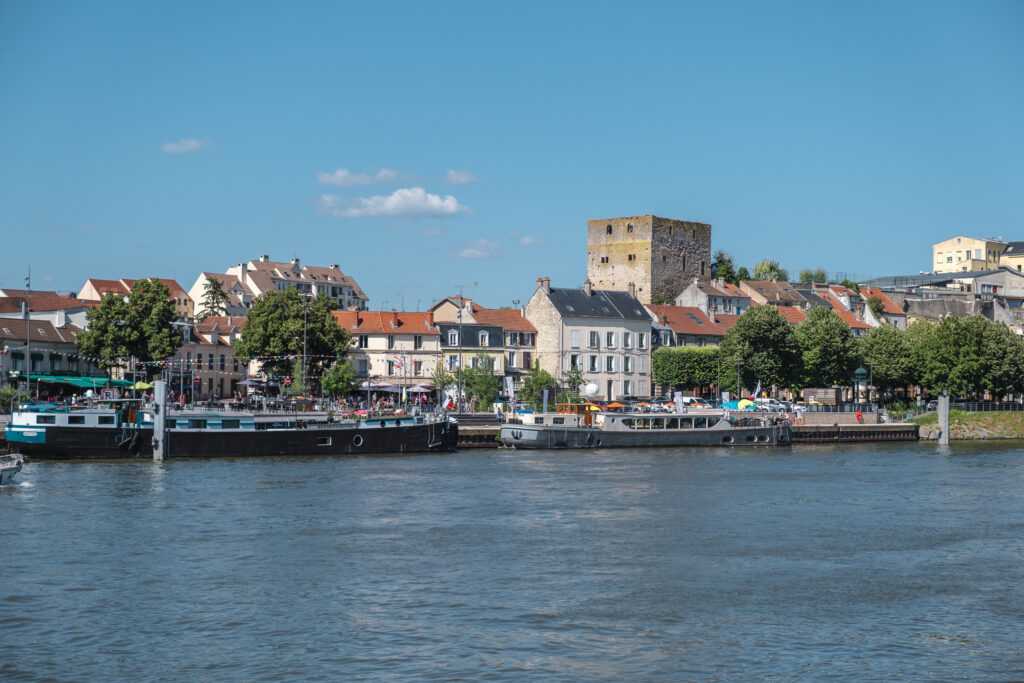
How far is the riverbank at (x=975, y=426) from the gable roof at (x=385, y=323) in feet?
137

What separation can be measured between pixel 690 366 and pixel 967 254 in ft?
315

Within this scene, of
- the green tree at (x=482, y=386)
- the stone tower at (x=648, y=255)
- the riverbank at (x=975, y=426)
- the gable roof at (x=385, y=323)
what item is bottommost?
the riverbank at (x=975, y=426)

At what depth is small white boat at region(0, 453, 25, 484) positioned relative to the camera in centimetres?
5003

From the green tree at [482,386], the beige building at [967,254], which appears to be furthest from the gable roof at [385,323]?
the beige building at [967,254]

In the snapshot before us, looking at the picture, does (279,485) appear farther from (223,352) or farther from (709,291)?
(709,291)

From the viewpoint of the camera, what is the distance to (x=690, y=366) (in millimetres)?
111438

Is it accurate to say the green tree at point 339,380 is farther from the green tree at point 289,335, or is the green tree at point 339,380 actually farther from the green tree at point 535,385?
the green tree at point 535,385

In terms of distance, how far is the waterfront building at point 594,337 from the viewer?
361 feet

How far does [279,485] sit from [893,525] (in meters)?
25.1

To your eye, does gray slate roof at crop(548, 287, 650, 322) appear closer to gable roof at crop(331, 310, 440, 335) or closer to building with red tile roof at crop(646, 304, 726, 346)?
building with red tile roof at crop(646, 304, 726, 346)

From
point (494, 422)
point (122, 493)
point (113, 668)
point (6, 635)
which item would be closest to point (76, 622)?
point (6, 635)

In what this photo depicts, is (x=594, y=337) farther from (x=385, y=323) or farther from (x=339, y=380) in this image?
(x=339, y=380)

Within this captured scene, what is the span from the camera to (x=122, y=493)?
48.7 metres

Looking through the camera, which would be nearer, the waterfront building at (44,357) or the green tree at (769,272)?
the waterfront building at (44,357)
